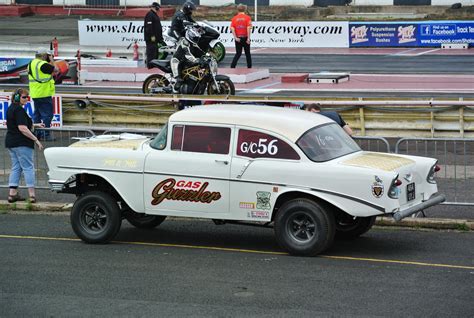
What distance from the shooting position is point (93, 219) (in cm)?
1277

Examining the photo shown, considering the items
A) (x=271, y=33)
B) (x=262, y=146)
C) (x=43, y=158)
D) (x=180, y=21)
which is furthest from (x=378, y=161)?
(x=271, y=33)

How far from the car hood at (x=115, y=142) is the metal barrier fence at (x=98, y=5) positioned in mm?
41528

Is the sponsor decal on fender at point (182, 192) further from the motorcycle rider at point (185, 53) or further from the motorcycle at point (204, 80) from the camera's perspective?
the motorcycle rider at point (185, 53)

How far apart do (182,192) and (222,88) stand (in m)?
10.2

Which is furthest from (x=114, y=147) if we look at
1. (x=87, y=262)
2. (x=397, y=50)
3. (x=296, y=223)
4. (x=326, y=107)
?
(x=397, y=50)

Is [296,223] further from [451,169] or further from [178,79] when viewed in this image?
[178,79]

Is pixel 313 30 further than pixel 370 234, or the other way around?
pixel 313 30

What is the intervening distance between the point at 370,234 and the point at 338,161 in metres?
1.80

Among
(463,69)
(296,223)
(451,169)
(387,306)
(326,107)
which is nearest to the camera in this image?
(387,306)

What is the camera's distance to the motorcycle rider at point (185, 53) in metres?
22.0

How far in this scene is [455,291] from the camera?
10.2 m

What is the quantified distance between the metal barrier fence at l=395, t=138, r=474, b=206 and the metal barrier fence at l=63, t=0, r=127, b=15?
39722 millimetres

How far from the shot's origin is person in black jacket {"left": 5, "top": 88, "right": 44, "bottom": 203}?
1499 centimetres

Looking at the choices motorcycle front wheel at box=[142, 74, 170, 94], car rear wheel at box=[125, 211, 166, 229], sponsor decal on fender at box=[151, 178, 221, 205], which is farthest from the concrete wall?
sponsor decal on fender at box=[151, 178, 221, 205]
